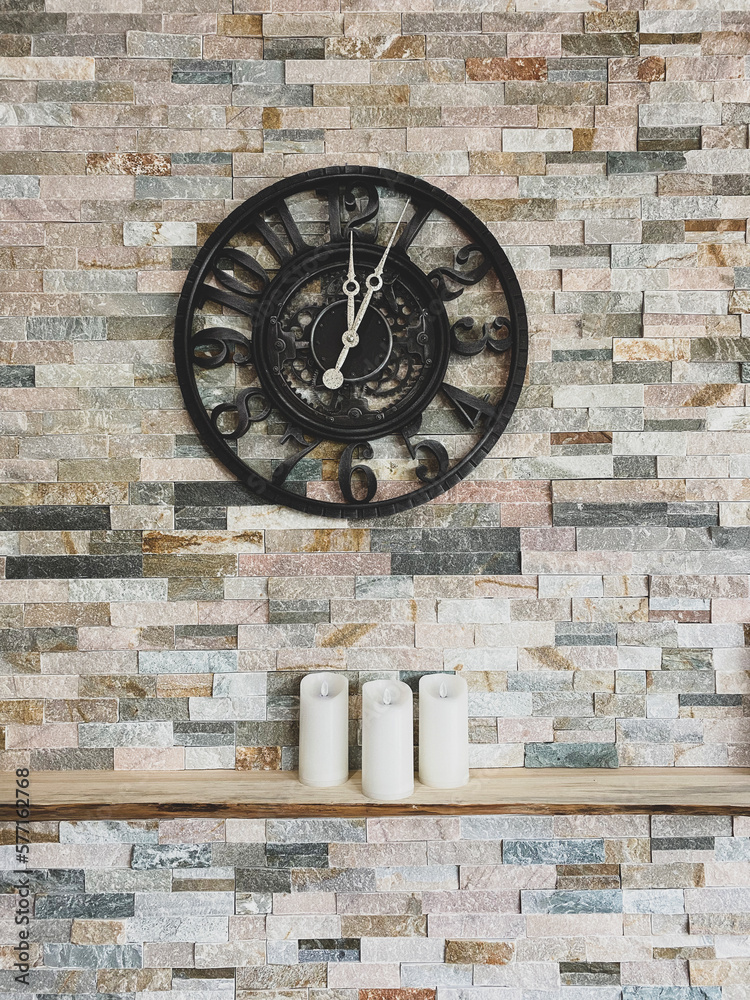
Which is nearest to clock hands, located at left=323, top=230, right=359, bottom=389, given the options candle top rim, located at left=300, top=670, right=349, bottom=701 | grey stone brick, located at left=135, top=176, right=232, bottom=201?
grey stone brick, located at left=135, top=176, right=232, bottom=201

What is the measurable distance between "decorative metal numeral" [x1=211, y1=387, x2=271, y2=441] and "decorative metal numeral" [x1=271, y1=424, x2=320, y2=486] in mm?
51

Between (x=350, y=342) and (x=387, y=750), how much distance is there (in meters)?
0.67

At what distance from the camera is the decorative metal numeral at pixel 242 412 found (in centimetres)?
118

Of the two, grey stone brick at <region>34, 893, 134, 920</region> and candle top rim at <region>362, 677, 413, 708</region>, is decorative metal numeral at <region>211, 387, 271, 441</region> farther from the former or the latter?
grey stone brick at <region>34, 893, 134, 920</region>

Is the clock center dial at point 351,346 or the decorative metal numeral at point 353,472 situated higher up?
the clock center dial at point 351,346

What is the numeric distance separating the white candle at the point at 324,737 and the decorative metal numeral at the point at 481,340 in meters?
0.61

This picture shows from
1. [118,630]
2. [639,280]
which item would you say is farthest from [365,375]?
[118,630]

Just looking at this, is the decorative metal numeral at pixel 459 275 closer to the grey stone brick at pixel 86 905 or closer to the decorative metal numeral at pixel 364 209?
the decorative metal numeral at pixel 364 209

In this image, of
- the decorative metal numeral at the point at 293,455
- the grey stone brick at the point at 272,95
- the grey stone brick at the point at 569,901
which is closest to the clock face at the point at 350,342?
the decorative metal numeral at the point at 293,455

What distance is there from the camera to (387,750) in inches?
43.2

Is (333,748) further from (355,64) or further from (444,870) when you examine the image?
(355,64)

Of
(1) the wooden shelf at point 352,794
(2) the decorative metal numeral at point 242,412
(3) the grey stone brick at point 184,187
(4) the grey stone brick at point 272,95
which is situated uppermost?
(4) the grey stone brick at point 272,95

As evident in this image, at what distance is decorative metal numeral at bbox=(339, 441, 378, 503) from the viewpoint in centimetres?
119

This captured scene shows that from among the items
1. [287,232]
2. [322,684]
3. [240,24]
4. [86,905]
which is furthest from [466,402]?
[86,905]
